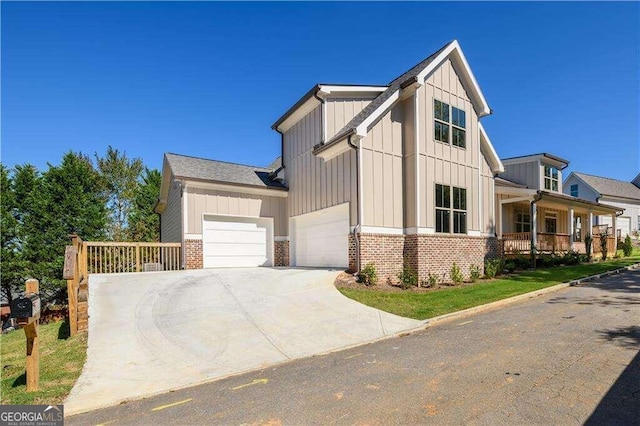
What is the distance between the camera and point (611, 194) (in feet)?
109

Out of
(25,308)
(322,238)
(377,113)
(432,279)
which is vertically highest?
(377,113)

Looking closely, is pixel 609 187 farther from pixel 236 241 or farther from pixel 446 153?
pixel 236 241

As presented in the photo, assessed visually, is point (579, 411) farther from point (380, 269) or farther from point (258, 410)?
point (380, 269)

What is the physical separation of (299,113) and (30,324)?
13084 mm

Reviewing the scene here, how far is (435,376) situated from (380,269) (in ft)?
24.5

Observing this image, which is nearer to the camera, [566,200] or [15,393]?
[15,393]

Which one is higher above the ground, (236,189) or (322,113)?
(322,113)

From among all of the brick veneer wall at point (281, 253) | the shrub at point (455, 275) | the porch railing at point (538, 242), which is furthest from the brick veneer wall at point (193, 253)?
the porch railing at point (538, 242)

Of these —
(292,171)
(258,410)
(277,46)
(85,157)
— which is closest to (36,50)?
(277,46)

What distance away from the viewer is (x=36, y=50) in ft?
35.4

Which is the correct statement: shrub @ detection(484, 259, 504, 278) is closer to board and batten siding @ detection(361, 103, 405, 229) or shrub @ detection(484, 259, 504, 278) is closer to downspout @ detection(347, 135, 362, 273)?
board and batten siding @ detection(361, 103, 405, 229)

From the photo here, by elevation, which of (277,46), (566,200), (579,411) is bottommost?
(579,411)

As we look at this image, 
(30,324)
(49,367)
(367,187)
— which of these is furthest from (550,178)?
(30,324)

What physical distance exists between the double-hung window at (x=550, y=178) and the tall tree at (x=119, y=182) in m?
32.3
